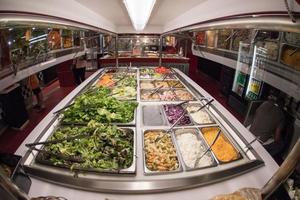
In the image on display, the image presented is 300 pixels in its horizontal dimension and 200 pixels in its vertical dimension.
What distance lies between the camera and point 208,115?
2270mm

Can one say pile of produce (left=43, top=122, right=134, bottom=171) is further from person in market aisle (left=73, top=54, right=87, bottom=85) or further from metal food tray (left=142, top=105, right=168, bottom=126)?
person in market aisle (left=73, top=54, right=87, bottom=85)

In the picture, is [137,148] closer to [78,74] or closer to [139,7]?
[139,7]

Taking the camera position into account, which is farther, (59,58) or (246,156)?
(59,58)

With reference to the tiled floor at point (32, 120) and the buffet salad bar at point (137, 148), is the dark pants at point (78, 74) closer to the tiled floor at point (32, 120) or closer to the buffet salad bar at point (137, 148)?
the tiled floor at point (32, 120)

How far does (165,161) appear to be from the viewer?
4.88 ft

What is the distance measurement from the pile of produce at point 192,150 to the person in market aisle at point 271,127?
1772 millimetres

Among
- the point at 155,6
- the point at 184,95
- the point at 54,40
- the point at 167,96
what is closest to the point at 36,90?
the point at 54,40

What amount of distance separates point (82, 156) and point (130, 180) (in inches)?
17.0

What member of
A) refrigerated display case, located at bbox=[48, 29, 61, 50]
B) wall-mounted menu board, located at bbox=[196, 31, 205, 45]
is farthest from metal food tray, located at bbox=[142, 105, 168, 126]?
wall-mounted menu board, located at bbox=[196, 31, 205, 45]

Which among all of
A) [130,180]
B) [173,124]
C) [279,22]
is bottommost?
[130,180]

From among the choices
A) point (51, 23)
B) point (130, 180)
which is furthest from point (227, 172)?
point (51, 23)

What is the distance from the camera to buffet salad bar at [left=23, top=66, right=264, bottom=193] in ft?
4.23

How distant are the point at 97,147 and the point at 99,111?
2.09 ft

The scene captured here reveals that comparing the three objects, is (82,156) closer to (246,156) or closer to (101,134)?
(101,134)
